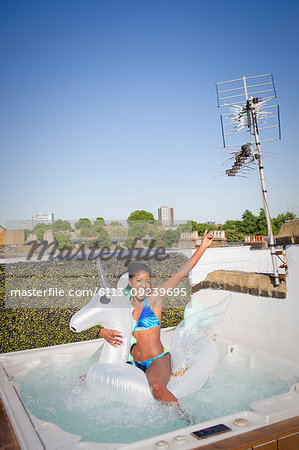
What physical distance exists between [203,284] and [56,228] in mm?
Result: 3903

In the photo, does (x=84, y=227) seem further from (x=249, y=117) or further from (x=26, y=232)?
(x=249, y=117)

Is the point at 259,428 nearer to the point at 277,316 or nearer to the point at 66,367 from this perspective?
the point at 277,316

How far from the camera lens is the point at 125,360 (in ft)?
10.0

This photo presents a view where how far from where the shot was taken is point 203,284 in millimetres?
5316

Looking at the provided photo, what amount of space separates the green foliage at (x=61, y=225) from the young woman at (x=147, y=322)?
4.92 m

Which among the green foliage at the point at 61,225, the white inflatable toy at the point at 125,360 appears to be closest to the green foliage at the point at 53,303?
the green foliage at the point at 61,225

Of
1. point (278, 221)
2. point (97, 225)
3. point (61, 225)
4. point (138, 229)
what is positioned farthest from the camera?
point (278, 221)

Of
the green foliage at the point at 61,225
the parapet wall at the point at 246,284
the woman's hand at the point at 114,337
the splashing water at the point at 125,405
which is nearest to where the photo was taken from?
the splashing water at the point at 125,405

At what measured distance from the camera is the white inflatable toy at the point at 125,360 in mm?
2823

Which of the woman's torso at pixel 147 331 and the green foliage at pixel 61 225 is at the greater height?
the green foliage at pixel 61 225

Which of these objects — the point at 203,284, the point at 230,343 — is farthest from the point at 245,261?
the point at 230,343

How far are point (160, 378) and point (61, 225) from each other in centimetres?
546

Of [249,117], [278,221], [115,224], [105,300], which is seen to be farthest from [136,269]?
[278,221]

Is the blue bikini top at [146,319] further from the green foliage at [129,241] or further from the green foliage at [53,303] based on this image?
the green foliage at [129,241]
